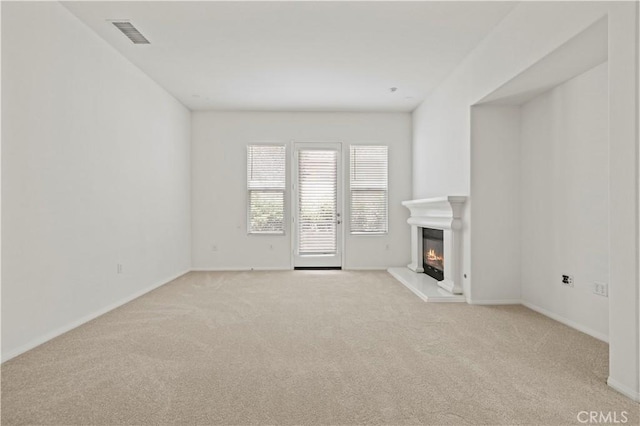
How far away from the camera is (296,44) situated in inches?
168

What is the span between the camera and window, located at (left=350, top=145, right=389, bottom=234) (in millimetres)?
7363

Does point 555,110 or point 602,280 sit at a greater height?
point 555,110

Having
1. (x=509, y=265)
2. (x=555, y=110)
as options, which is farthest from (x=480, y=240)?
(x=555, y=110)

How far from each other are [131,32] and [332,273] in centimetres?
463

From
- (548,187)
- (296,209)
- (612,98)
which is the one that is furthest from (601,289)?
(296,209)

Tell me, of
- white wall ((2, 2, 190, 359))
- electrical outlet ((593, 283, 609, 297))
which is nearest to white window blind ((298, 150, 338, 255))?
white wall ((2, 2, 190, 359))

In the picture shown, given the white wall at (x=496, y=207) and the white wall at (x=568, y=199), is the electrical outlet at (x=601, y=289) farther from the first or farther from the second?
the white wall at (x=496, y=207)


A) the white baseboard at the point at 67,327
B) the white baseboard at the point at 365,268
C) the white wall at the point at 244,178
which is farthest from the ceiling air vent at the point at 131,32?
the white baseboard at the point at 365,268

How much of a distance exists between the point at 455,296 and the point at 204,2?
4119 mm

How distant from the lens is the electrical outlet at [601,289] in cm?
326

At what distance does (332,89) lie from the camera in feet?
19.4

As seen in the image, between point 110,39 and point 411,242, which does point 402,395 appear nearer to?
point 110,39

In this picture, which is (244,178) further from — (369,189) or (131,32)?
(131,32)

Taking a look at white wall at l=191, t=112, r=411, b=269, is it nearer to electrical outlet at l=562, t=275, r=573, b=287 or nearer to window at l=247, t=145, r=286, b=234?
window at l=247, t=145, r=286, b=234
